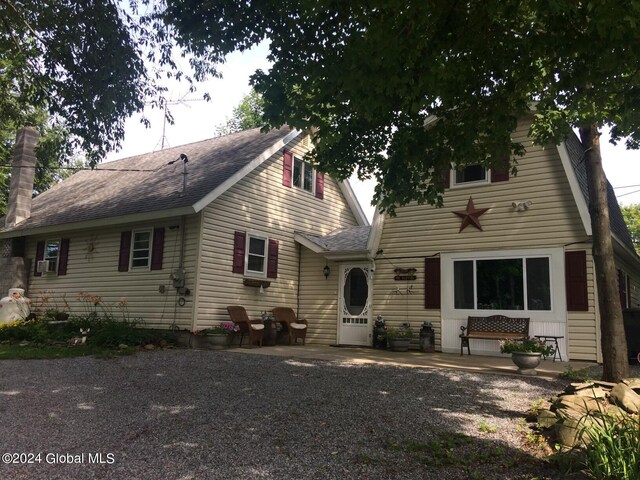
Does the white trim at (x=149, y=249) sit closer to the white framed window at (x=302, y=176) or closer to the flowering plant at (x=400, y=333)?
the white framed window at (x=302, y=176)

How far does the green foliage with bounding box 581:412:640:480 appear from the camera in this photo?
304cm

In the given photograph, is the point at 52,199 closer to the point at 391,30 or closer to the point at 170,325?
the point at 170,325

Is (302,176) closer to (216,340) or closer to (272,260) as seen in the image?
(272,260)

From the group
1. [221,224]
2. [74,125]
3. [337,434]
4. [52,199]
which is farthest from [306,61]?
[52,199]

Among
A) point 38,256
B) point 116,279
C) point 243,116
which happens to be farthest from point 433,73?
point 243,116

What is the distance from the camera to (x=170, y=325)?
470 inches

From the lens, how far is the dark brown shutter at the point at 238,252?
42.0 ft

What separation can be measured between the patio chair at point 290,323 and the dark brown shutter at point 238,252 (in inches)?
63.3

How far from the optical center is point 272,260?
45.6 feet

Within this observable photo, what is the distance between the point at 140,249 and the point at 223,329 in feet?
11.4

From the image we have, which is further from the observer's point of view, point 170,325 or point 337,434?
point 170,325

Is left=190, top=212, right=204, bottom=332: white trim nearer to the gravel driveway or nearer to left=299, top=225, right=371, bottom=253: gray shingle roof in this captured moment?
the gravel driveway

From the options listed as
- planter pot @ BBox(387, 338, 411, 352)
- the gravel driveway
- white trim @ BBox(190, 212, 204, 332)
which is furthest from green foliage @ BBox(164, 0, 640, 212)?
planter pot @ BBox(387, 338, 411, 352)

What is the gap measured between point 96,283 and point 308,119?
10264mm
